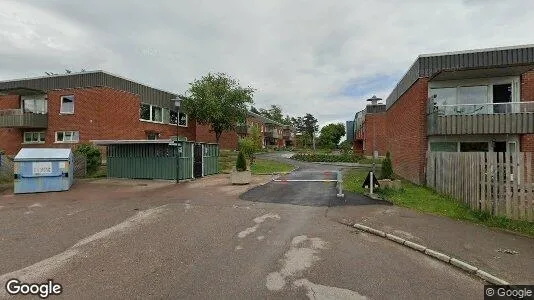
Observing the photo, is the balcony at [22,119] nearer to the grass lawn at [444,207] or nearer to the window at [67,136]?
the window at [67,136]

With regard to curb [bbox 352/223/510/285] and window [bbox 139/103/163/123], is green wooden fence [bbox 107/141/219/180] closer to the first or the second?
window [bbox 139/103/163/123]

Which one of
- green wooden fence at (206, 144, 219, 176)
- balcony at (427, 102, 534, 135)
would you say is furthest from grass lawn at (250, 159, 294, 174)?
balcony at (427, 102, 534, 135)

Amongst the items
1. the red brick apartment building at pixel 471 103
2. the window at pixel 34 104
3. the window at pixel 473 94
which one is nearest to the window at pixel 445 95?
the red brick apartment building at pixel 471 103

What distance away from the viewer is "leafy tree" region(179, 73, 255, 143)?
33938 mm

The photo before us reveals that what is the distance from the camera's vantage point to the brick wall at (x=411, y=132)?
17109mm

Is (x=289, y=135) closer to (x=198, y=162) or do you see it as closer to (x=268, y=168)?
(x=268, y=168)

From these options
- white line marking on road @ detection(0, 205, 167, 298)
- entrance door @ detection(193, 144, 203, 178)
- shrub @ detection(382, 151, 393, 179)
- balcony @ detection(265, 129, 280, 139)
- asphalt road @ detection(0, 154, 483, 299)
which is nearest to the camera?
asphalt road @ detection(0, 154, 483, 299)

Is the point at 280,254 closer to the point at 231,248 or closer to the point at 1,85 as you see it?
the point at 231,248

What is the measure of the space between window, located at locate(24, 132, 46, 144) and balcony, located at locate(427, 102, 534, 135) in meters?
30.6

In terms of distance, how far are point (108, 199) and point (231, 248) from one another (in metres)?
8.41

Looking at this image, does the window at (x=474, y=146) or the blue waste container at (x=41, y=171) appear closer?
the blue waste container at (x=41, y=171)

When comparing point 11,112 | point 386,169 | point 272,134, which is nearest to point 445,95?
point 386,169

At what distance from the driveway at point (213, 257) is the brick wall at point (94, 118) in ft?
56.8

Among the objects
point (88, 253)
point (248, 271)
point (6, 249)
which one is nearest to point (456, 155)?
point (248, 271)
